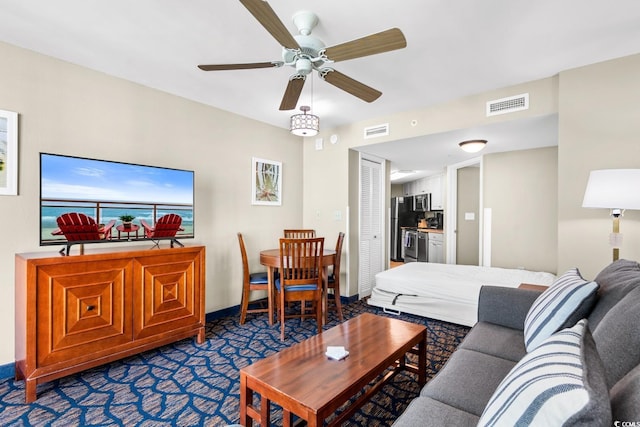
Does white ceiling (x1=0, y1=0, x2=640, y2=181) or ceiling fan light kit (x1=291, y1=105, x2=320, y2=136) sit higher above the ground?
white ceiling (x1=0, y1=0, x2=640, y2=181)

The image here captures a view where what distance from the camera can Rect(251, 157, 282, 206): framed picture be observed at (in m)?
4.06

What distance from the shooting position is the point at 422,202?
7.41 metres

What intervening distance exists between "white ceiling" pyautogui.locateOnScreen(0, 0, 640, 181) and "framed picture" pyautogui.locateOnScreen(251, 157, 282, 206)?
1.17 metres

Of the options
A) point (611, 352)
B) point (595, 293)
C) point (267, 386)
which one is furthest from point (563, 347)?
point (267, 386)

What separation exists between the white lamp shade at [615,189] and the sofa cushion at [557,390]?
1.76 metres

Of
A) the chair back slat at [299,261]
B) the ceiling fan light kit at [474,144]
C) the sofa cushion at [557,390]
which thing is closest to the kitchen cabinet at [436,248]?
the ceiling fan light kit at [474,144]

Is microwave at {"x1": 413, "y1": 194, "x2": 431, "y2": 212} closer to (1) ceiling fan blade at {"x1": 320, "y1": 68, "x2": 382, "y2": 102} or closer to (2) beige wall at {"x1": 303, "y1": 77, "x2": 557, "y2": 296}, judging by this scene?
(2) beige wall at {"x1": 303, "y1": 77, "x2": 557, "y2": 296}

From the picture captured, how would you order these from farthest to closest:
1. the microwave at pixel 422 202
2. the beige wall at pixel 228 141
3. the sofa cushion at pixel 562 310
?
the microwave at pixel 422 202 → the beige wall at pixel 228 141 → the sofa cushion at pixel 562 310

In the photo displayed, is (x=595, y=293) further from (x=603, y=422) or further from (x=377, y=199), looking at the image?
(x=377, y=199)

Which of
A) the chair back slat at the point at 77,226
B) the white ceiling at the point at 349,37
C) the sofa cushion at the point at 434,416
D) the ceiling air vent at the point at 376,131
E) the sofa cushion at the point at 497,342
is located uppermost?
the white ceiling at the point at 349,37

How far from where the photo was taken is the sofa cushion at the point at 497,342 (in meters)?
1.67

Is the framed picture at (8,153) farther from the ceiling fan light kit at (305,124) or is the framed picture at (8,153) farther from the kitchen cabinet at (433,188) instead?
the kitchen cabinet at (433,188)

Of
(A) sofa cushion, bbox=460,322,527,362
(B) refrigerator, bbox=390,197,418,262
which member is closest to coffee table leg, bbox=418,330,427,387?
(A) sofa cushion, bbox=460,322,527,362

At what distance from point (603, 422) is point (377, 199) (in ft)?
14.5
